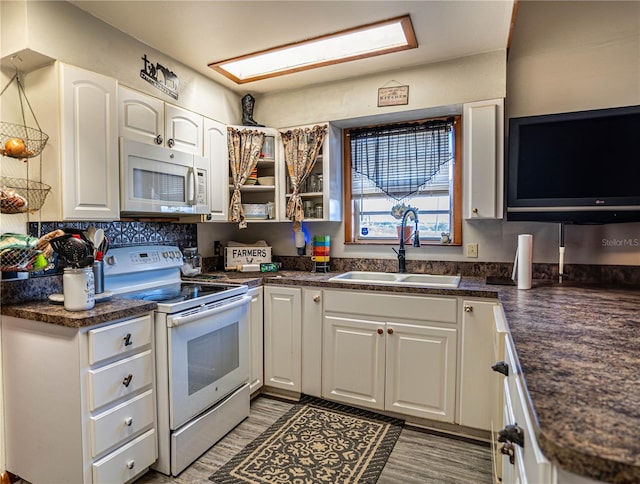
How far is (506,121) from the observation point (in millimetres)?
2535

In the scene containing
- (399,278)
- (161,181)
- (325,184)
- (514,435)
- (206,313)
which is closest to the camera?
(514,435)

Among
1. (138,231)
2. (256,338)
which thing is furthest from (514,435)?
(138,231)

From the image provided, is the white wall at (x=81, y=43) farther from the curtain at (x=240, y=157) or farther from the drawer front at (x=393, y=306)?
the drawer front at (x=393, y=306)

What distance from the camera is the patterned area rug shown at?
6.15 ft

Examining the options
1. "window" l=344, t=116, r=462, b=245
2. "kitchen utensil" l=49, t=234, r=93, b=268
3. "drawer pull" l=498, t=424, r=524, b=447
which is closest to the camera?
"drawer pull" l=498, t=424, r=524, b=447

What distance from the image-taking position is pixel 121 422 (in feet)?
5.60

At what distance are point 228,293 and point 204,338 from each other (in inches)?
12.1

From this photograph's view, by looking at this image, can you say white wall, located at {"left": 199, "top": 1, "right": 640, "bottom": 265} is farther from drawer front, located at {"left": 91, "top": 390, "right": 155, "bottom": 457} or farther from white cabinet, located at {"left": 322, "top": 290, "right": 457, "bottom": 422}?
drawer front, located at {"left": 91, "top": 390, "right": 155, "bottom": 457}

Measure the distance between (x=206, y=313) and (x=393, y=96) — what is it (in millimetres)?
1918

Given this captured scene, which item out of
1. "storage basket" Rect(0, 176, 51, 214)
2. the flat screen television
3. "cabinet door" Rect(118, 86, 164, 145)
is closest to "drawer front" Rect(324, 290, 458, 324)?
the flat screen television

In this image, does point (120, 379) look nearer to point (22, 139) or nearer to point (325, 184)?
point (22, 139)

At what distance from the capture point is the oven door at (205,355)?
1888 millimetres

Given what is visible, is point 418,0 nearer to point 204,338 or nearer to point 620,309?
point 620,309

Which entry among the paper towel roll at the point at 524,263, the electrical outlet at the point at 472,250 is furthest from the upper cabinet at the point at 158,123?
the paper towel roll at the point at 524,263
